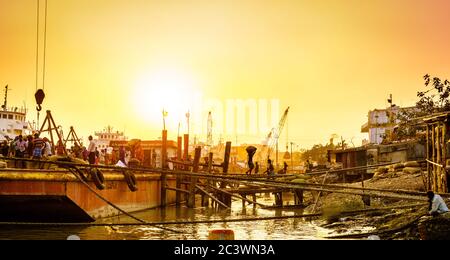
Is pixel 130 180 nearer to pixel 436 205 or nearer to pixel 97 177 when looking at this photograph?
pixel 97 177

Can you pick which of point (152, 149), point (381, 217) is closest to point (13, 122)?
point (152, 149)

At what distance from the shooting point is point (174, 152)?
4347cm

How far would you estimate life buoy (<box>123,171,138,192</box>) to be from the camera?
22656 millimetres

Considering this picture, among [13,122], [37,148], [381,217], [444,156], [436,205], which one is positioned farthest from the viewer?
[13,122]

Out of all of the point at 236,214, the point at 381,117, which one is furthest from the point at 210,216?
the point at 381,117

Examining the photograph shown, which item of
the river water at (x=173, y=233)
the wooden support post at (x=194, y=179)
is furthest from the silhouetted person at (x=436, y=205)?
the wooden support post at (x=194, y=179)

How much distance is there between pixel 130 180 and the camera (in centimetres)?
2286

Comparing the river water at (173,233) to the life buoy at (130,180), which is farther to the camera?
the life buoy at (130,180)

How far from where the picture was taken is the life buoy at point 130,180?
22.7 metres

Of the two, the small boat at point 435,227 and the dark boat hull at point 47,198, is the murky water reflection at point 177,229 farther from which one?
the small boat at point 435,227

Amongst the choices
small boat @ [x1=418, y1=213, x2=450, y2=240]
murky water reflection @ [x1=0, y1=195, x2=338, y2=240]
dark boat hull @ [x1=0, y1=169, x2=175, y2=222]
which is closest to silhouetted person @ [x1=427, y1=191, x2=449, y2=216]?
small boat @ [x1=418, y1=213, x2=450, y2=240]

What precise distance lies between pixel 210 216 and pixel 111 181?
6.42 meters
